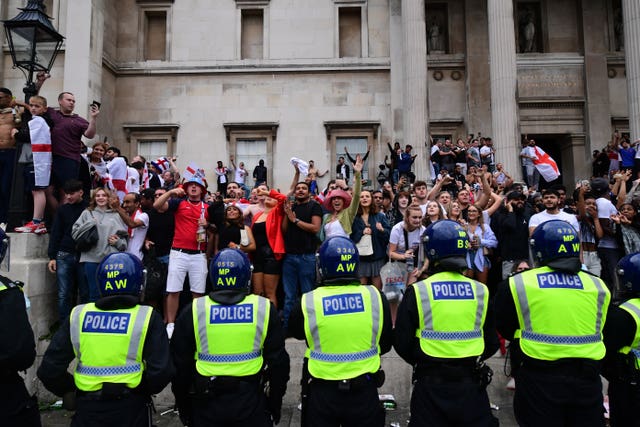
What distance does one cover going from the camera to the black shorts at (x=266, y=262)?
7.08 meters

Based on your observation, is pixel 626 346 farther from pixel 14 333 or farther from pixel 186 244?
pixel 186 244

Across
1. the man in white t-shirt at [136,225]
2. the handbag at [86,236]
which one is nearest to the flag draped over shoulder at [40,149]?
the man in white t-shirt at [136,225]

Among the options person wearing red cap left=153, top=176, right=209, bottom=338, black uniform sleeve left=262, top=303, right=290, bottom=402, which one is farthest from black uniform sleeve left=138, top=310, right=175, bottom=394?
person wearing red cap left=153, top=176, right=209, bottom=338

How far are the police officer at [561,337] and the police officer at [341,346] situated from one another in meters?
1.10

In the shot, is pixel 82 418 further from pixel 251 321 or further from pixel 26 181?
pixel 26 181

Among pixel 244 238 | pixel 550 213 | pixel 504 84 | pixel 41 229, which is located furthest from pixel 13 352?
pixel 504 84

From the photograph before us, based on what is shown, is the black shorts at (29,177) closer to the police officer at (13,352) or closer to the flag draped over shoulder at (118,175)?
the flag draped over shoulder at (118,175)

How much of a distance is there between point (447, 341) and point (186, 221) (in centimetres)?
475

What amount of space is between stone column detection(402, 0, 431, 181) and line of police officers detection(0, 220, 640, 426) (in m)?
14.4

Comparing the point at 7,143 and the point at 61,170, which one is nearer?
the point at 61,170

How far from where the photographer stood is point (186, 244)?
7.10 meters

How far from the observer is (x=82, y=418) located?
3.29m

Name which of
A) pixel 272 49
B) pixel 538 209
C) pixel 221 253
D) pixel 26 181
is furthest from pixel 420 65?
pixel 221 253

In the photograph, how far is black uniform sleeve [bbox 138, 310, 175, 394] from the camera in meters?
3.39
